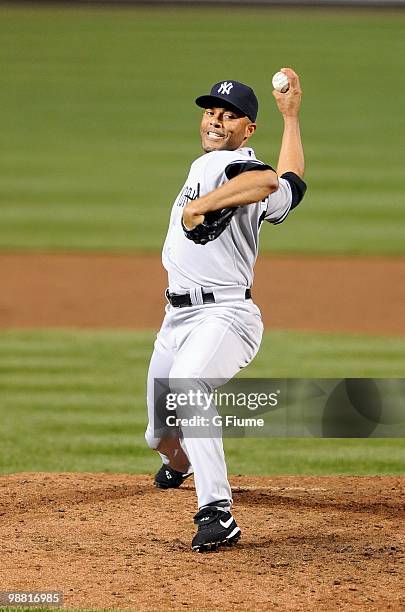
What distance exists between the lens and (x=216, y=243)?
4855 mm

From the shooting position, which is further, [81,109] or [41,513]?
[81,109]

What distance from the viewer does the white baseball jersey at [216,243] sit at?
15.8 feet

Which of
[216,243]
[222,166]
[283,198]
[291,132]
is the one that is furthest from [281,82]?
[216,243]

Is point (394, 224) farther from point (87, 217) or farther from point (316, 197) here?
point (87, 217)

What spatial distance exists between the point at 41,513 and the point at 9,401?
9.13 feet

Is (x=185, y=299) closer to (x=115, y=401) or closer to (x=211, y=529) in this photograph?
(x=211, y=529)

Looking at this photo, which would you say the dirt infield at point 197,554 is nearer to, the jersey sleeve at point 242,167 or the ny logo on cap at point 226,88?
the jersey sleeve at point 242,167

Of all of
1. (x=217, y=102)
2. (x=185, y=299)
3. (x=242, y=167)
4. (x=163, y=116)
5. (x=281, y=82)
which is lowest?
(x=185, y=299)

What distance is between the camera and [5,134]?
66.8ft

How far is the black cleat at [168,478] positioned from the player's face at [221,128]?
1.79 metres

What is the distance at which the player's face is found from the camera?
4.97m

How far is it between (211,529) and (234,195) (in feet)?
4.72

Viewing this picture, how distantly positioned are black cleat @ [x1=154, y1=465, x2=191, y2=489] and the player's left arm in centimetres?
175

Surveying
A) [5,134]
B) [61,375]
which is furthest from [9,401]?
[5,134]
